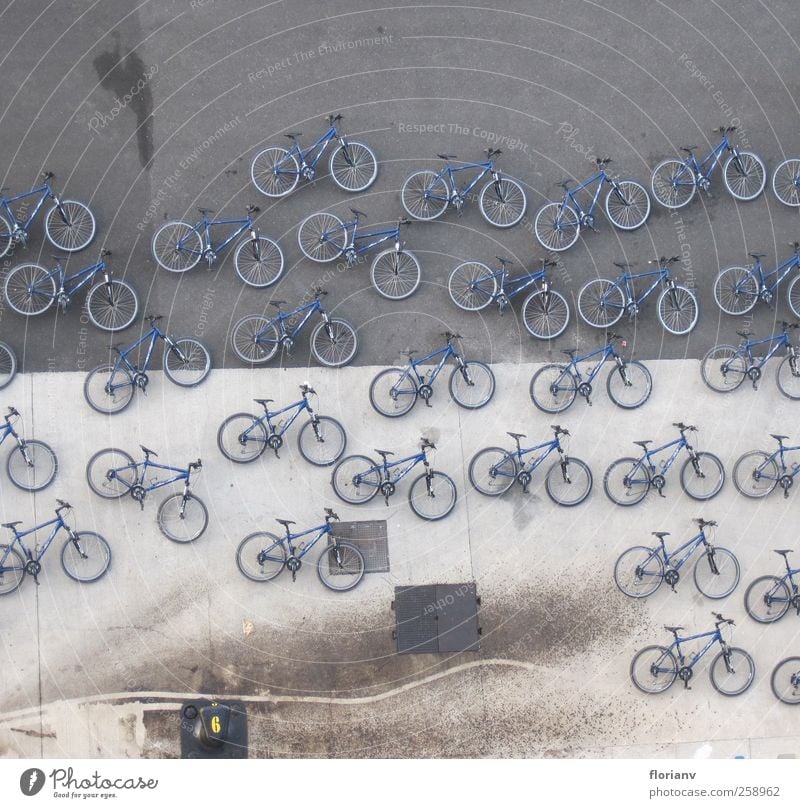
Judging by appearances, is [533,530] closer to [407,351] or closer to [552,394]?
[552,394]

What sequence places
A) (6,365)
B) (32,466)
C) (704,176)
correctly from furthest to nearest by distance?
(704,176) → (6,365) → (32,466)

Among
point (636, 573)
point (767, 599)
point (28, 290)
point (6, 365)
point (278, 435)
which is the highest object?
point (28, 290)

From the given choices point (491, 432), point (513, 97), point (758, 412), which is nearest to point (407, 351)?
point (491, 432)

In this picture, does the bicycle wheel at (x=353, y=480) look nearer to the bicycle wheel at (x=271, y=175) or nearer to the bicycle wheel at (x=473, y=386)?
the bicycle wheel at (x=473, y=386)

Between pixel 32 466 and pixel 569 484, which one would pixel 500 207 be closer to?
pixel 569 484

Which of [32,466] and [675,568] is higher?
[32,466]

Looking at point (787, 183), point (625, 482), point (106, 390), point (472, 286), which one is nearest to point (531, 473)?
point (625, 482)

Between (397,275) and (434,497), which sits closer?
(434,497)
